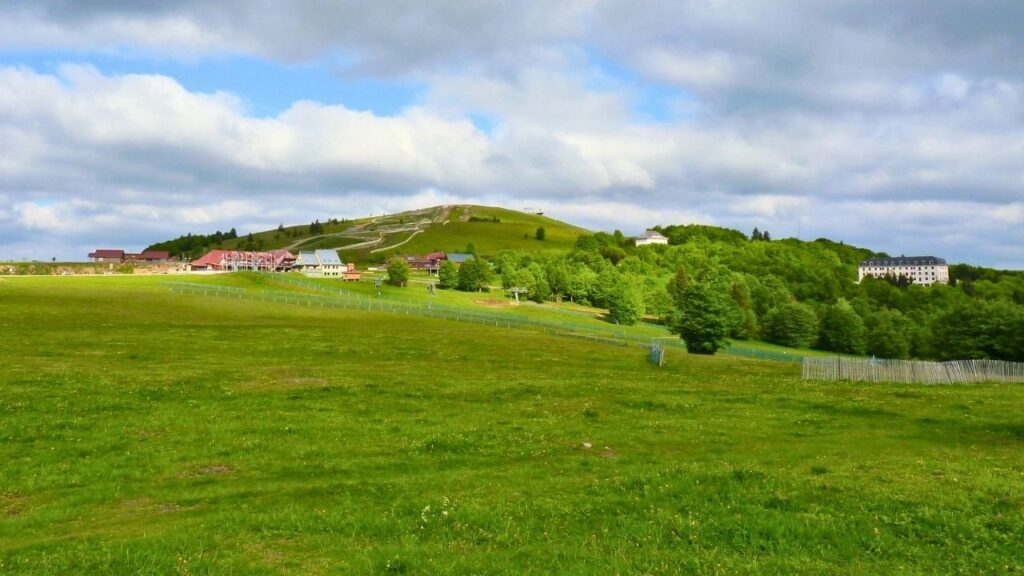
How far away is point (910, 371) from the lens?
50.3 meters

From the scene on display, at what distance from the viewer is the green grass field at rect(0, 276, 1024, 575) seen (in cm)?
1358

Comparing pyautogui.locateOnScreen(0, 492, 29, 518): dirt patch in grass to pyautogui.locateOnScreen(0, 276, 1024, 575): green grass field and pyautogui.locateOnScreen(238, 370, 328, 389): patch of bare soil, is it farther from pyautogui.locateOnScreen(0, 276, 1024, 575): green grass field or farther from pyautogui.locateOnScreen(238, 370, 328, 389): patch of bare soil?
pyautogui.locateOnScreen(238, 370, 328, 389): patch of bare soil

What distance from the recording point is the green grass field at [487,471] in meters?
13.6

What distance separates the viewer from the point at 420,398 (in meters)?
37.8

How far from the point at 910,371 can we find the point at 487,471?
4249 centimetres

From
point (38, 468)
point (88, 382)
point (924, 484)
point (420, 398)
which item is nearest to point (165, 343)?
point (88, 382)

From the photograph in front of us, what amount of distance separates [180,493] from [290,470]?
353cm

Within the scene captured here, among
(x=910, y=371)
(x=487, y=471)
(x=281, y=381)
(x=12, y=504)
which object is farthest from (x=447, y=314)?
(x=12, y=504)

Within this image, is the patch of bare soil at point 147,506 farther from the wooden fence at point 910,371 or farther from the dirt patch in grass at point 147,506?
the wooden fence at point 910,371

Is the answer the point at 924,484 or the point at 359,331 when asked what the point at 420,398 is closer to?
the point at 924,484

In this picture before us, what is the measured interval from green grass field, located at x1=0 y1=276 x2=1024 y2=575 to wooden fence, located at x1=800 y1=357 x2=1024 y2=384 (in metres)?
3.27

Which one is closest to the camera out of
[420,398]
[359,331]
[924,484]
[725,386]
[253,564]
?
[253,564]

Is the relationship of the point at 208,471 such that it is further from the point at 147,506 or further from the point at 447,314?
the point at 447,314

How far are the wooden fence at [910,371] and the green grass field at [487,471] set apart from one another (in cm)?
327
